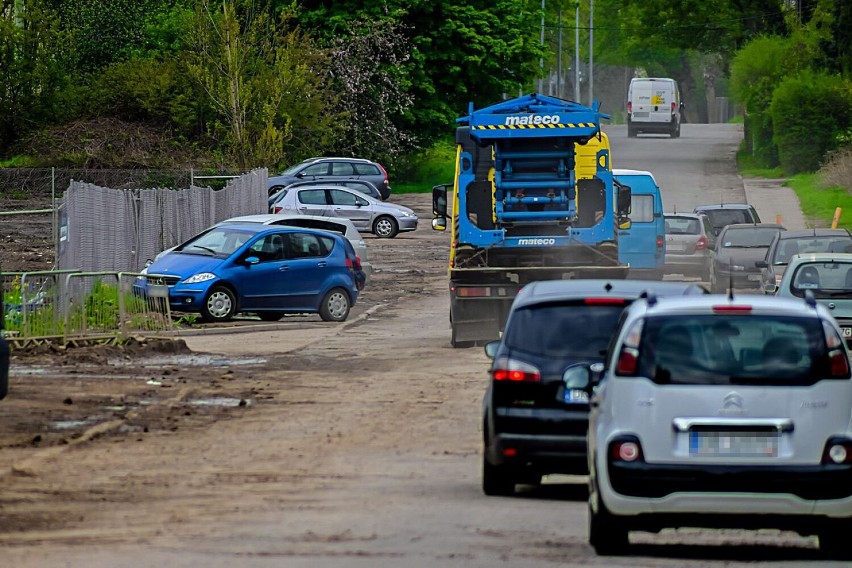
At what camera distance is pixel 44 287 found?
21.3 meters

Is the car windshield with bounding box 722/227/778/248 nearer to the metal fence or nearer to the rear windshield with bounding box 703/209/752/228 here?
the rear windshield with bounding box 703/209/752/228

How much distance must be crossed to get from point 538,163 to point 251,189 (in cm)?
1733

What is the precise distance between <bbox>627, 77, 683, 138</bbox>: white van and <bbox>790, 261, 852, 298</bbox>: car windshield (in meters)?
54.6

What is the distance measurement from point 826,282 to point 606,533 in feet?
51.0

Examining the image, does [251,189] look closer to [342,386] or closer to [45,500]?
[342,386]

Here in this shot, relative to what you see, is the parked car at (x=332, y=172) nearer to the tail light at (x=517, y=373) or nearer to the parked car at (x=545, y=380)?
the parked car at (x=545, y=380)

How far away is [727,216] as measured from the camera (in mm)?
40500

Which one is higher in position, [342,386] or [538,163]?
[538,163]

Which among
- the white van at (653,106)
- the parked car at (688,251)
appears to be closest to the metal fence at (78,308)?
the parked car at (688,251)

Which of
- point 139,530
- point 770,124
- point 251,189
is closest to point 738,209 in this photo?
point 251,189

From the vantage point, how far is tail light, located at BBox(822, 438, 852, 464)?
9.12 meters

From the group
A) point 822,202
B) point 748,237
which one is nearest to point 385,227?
point 822,202

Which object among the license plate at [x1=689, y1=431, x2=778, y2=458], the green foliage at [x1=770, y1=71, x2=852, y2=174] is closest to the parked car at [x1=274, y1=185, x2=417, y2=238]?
the green foliage at [x1=770, y1=71, x2=852, y2=174]

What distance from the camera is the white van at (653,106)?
259 ft
